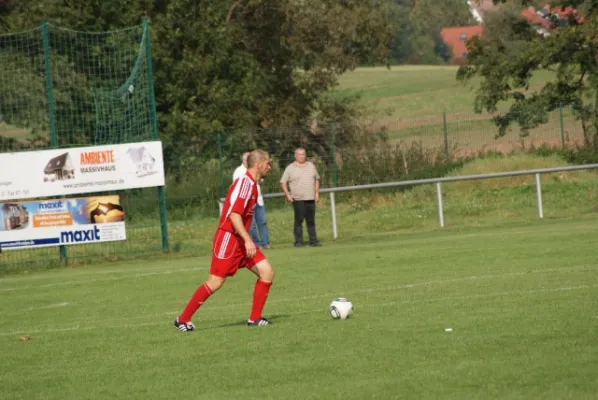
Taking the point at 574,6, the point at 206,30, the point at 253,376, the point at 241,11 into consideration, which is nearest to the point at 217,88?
the point at 206,30

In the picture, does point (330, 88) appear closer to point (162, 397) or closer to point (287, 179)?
point (287, 179)

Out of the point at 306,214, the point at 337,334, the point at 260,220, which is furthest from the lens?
the point at 306,214

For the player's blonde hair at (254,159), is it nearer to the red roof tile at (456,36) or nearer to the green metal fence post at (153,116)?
the green metal fence post at (153,116)

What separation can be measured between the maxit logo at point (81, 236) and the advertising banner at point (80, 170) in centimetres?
78

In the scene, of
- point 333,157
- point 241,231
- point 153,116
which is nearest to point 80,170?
point 153,116

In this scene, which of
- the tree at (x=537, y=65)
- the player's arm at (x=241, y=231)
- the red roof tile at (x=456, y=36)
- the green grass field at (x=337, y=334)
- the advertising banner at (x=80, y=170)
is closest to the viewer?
the green grass field at (x=337, y=334)

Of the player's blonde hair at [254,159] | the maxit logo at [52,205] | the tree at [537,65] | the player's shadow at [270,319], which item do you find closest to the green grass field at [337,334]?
the player's shadow at [270,319]

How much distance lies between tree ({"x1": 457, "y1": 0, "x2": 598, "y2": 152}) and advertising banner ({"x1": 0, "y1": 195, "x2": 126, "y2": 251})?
1643cm

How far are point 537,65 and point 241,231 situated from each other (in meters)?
27.6

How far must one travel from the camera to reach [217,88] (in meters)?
37.8

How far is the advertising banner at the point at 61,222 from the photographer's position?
2267 centimetres

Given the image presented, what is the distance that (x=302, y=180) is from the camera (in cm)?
2331

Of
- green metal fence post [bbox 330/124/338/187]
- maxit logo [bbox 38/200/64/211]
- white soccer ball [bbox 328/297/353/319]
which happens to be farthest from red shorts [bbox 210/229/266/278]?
green metal fence post [bbox 330/124/338/187]

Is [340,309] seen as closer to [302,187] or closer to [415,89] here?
[302,187]
